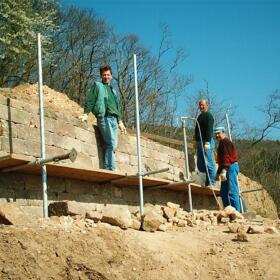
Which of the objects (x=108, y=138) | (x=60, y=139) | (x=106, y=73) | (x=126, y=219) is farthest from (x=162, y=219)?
(x=106, y=73)

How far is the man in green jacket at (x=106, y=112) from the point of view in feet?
25.0

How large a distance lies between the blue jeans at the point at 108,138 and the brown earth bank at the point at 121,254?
1.76m

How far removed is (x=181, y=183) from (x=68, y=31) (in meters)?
19.9

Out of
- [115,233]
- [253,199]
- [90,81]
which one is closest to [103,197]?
[115,233]

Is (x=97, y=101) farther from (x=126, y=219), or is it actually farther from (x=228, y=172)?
(x=228, y=172)

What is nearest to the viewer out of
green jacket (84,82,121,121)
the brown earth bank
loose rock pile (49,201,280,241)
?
the brown earth bank

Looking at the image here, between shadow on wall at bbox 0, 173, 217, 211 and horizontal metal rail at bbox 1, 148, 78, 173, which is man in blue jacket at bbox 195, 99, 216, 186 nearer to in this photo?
shadow on wall at bbox 0, 173, 217, 211

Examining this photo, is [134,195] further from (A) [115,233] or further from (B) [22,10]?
(B) [22,10]

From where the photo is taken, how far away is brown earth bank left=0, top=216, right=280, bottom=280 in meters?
4.33

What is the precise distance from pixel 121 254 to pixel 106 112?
3316 mm

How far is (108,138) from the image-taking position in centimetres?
769

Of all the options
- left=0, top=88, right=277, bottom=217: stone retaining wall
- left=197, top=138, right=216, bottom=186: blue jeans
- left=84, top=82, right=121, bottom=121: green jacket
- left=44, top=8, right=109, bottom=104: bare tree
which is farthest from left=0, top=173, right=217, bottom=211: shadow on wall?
left=44, top=8, right=109, bottom=104: bare tree

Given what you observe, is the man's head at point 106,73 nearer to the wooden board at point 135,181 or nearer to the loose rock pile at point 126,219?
the wooden board at point 135,181

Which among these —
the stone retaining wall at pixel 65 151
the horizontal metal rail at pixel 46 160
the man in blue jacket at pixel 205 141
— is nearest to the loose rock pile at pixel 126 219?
the stone retaining wall at pixel 65 151
